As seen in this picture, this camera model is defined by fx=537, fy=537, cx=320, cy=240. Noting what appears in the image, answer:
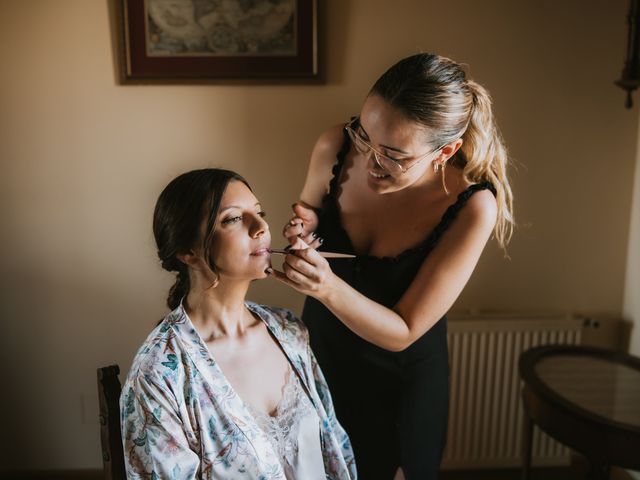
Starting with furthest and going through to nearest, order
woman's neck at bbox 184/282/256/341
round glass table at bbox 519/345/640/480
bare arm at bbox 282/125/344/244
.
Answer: round glass table at bbox 519/345/640/480
bare arm at bbox 282/125/344/244
woman's neck at bbox 184/282/256/341

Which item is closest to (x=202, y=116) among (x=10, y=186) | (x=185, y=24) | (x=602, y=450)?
(x=185, y=24)

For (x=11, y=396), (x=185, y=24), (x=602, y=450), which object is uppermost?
(x=185, y=24)

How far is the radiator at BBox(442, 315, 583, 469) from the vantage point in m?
2.33

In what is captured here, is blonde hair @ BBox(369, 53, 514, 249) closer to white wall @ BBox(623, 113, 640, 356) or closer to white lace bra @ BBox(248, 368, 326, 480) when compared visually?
white lace bra @ BBox(248, 368, 326, 480)

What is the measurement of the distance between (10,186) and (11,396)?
0.93 meters

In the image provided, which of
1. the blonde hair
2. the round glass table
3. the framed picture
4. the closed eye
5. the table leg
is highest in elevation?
the framed picture

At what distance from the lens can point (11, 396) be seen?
2.36 metres

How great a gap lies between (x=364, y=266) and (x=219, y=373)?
A: 465 millimetres

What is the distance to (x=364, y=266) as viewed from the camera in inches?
56.1

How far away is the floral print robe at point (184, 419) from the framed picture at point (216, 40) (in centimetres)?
114

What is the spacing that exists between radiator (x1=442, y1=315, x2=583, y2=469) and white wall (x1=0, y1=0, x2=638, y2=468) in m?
0.12

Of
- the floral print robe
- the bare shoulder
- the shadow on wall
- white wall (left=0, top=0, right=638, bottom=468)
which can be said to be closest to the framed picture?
white wall (left=0, top=0, right=638, bottom=468)

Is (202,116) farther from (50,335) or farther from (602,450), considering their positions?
(602,450)

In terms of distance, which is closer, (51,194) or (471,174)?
(471,174)
